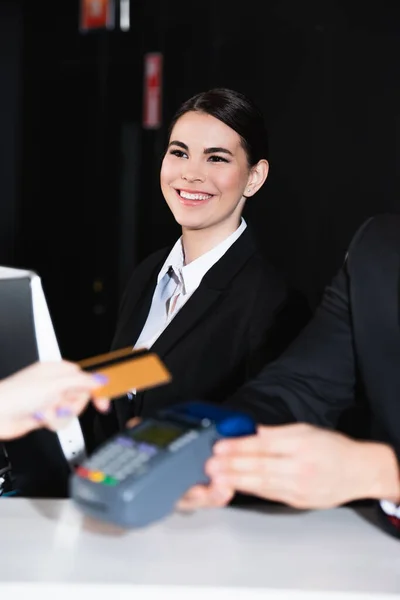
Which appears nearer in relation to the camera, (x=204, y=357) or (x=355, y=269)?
(x=355, y=269)

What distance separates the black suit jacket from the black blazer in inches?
22.4

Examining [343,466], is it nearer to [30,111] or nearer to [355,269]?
[355,269]

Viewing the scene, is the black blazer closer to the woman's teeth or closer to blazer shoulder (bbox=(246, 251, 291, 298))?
blazer shoulder (bbox=(246, 251, 291, 298))

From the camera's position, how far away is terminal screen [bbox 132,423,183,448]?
0.97m

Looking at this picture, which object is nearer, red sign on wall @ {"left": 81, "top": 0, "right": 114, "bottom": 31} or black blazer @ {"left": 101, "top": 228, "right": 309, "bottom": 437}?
black blazer @ {"left": 101, "top": 228, "right": 309, "bottom": 437}

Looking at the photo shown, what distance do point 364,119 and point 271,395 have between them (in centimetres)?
266

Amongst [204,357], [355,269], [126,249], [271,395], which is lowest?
[126,249]

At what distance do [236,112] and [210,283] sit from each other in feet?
1.52

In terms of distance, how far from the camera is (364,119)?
380 cm

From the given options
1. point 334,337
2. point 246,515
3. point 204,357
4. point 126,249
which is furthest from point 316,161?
point 246,515

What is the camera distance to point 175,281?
2.33m

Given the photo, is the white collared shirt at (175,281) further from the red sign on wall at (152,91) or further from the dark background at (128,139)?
the red sign on wall at (152,91)

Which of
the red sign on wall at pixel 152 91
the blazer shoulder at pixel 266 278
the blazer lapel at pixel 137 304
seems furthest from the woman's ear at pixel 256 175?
the red sign on wall at pixel 152 91

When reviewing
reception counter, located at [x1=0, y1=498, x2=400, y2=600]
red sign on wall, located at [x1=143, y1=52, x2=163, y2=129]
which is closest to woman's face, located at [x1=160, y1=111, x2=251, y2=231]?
reception counter, located at [x1=0, y1=498, x2=400, y2=600]
